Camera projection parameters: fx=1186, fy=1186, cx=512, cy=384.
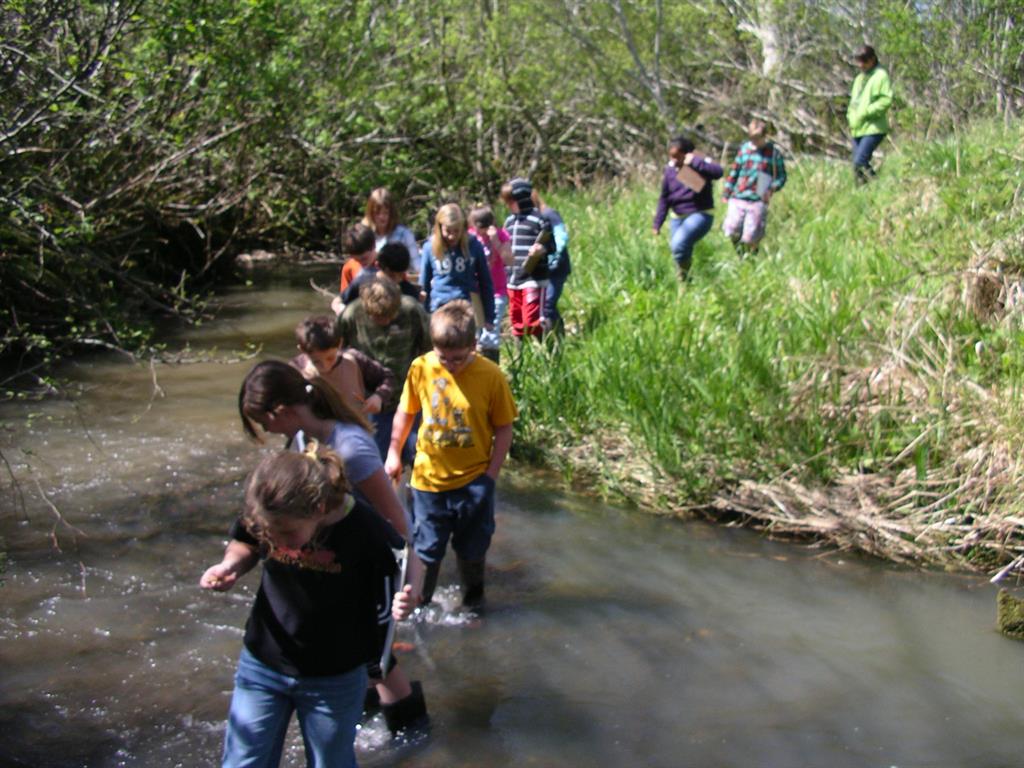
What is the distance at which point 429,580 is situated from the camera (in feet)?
19.7

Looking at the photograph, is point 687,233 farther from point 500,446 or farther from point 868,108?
point 500,446

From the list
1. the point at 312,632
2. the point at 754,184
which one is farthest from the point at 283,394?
the point at 754,184

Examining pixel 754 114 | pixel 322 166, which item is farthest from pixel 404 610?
pixel 754 114

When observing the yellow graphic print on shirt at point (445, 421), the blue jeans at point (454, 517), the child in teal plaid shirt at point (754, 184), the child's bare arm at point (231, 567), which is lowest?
the blue jeans at point (454, 517)

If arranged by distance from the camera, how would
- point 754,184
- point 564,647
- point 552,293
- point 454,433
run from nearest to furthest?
point 454,433 < point 564,647 < point 552,293 < point 754,184

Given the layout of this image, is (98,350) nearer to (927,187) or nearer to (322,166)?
(322,166)

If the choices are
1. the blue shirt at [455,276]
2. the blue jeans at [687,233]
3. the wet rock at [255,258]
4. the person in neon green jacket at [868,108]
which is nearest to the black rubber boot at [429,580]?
the blue shirt at [455,276]

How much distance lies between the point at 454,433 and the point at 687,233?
6.29 metres

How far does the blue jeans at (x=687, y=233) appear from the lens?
1125 cm

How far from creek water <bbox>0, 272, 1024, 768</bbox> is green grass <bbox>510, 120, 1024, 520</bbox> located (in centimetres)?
59

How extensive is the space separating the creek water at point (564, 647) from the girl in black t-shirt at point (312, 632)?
1.26 metres

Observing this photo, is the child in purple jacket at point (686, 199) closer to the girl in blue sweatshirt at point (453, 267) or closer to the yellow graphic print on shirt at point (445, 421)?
the girl in blue sweatshirt at point (453, 267)

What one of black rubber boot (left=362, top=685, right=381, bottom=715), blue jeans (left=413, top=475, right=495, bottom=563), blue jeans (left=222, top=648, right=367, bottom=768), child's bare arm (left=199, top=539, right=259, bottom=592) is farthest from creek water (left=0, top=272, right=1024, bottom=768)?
child's bare arm (left=199, top=539, right=259, bottom=592)

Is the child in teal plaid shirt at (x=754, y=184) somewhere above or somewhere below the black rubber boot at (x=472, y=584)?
above
